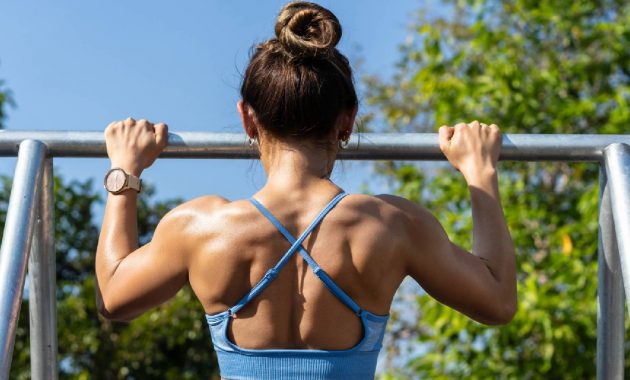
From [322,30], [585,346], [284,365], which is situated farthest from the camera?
[585,346]

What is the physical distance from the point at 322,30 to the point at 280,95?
173 millimetres

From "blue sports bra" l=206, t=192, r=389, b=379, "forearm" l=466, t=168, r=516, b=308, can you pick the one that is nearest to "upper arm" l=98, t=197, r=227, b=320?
"blue sports bra" l=206, t=192, r=389, b=379

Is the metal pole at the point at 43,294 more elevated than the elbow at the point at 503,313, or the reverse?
the metal pole at the point at 43,294

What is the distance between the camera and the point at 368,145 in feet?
7.97

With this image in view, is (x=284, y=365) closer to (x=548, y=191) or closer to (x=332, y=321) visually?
(x=332, y=321)

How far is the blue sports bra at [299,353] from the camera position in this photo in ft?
6.37

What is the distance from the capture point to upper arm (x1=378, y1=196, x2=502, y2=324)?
80.0 inches

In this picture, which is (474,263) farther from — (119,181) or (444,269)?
(119,181)

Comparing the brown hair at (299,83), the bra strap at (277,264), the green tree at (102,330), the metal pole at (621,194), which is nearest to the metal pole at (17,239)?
the bra strap at (277,264)

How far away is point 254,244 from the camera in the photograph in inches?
76.9

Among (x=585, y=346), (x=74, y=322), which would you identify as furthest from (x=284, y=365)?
(x=74, y=322)

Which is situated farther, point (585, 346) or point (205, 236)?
point (585, 346)

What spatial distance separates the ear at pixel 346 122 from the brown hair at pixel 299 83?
12 mm

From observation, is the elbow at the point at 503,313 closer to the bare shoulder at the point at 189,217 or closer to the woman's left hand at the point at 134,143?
the bare shoulder at the point at 189,217
